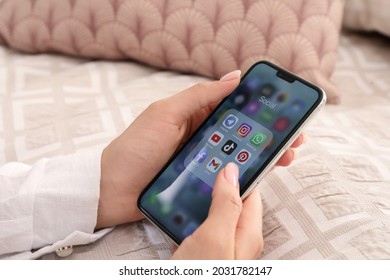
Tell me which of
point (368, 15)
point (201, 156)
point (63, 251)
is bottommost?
point (63, 251)

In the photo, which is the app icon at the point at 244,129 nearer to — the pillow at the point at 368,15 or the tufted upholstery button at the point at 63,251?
the tufted upholstery button at the point at 63,251

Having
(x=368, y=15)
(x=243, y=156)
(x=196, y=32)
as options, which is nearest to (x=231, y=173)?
(x=243, y=156)

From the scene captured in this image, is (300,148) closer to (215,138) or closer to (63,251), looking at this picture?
(215,138)

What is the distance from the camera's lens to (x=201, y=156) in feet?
1.74

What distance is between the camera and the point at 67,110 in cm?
71

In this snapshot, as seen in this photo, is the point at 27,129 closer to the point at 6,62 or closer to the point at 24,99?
the point at 24,99

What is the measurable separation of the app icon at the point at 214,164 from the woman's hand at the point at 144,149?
→ 0.19 ft

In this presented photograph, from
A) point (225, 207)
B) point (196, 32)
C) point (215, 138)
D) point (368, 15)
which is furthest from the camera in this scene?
point (368, 15)

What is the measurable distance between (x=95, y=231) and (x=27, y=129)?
215 mm

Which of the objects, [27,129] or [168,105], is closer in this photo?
[168,105]

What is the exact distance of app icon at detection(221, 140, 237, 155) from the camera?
1.71 feet

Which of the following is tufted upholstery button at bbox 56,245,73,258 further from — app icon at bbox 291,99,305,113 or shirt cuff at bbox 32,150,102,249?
app icon at bbox 291,99,305,113

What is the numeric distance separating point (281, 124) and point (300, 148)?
93 mm
